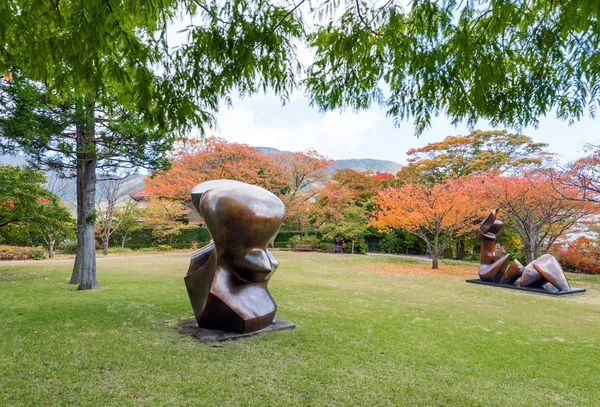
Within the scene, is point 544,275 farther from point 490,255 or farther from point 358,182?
point 358,182

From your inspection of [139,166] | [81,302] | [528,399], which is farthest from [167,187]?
[528,399]

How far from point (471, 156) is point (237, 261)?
75.9ft

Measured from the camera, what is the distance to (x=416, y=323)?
6746 millimetres

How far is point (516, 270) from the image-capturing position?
1155 cm

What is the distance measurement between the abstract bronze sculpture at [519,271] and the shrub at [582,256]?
7.28 meters

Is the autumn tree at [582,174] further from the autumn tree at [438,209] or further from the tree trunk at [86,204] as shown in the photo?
the tree trunk at [86,204]

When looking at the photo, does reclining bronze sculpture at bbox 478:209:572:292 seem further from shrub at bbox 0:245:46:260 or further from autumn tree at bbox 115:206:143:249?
shrub at bbox 0:245:46:260

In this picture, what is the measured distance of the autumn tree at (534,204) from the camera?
46.5 feet

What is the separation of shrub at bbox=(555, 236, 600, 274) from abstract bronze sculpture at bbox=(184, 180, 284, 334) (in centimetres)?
1678

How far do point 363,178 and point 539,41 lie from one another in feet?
90.8

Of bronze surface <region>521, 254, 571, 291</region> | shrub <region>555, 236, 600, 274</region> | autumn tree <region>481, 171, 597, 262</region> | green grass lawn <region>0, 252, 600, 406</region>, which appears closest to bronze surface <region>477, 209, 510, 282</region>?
bronze surface <region>521, 254, 571, 291</region>

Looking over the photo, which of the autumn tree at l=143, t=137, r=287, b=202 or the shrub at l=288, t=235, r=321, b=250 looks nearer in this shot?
the autumn tree at l=143, t=137, r=287, b=202

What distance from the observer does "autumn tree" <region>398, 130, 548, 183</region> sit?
2317 cm

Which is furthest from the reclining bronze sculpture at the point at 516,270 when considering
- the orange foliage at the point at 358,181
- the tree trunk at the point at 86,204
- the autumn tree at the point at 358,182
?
the orange foliage at the point at 358,181
